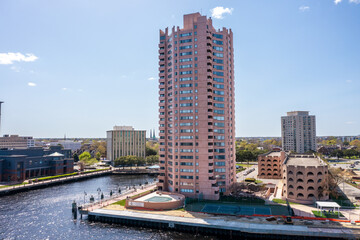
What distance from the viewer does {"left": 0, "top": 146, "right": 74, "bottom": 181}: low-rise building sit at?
147 meters

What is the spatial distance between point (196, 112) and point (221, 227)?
45.6 meters

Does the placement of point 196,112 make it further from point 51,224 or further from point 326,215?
point 51,224

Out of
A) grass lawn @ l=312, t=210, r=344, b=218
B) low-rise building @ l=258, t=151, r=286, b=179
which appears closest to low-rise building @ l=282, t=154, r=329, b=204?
grass lawn @ l=312, t=210, r=344, b=218

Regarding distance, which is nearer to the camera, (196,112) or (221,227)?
(221,227)

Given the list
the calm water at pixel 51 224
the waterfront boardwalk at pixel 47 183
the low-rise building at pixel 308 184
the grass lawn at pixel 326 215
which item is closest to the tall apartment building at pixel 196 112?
the low-rise building at pixel 308 184

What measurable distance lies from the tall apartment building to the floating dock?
1030 inches

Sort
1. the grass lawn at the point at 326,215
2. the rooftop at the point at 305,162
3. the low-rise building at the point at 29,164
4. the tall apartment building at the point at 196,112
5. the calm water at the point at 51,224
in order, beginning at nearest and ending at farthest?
the calm water at the point at 51,224, the grass lawn at the point at 326,215, the tall apartment building at the point at 196,112, the rooftop at the point at 305,162, the low-rise building at the point at 29,164

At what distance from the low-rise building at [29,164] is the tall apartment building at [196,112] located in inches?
3479

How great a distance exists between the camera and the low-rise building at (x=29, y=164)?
14662cm

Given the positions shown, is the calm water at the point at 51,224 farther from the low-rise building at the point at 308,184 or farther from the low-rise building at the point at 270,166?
the low-rise building at the point at 270,166

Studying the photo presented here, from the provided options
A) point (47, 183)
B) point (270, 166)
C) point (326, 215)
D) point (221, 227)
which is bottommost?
point (47, 183)

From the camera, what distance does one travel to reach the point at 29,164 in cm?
15988

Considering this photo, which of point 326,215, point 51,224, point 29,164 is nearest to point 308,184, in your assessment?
point 326,215

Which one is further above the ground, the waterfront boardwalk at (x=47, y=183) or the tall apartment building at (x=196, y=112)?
the tall apartment building at (x=196, y=112)
